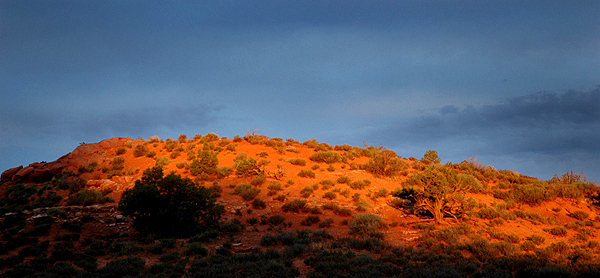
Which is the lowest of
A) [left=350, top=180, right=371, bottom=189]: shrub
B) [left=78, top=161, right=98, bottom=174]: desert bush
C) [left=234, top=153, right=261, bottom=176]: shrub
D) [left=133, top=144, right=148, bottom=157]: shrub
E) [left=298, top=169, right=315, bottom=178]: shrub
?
[left=350, top=180, right=371, bottom=189]: shrub

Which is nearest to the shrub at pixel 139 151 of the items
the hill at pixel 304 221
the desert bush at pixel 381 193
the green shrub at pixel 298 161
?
the hill at pixel 304 221

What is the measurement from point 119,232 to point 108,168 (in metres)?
14.7

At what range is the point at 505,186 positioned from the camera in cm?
2167

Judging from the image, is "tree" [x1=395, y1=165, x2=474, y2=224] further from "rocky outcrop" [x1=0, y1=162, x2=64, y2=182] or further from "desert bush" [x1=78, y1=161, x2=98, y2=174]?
"rocky outcrop" [x1=0, y1=162, x2=64, y2=182]

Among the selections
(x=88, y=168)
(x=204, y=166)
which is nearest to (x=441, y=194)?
(x=204, y=166)

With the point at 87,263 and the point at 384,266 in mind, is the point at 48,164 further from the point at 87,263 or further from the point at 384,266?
the point at 384,266

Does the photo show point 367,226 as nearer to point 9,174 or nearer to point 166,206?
point 166,206

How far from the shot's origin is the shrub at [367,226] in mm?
12094

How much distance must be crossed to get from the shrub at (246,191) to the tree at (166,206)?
4940 mm

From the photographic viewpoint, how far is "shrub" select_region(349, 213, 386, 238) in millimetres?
12094

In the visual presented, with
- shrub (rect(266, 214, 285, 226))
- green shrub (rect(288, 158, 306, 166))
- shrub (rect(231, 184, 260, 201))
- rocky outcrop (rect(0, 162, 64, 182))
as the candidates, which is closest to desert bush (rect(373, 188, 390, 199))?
shrub (rect(266, 214, 285, 226))

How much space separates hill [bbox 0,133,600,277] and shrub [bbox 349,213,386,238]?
0.07 m

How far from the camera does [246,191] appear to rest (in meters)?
18.7

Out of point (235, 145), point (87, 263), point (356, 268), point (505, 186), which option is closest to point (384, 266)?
point (356, 268)
